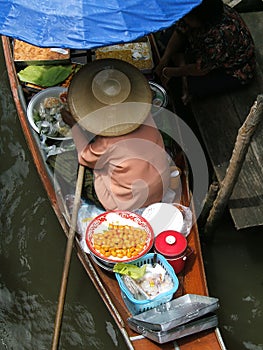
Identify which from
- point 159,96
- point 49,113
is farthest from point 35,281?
point 159,96

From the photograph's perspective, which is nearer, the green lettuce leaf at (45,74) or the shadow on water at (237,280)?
the shadow on water at (237,280)

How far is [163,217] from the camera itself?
16.4 feet

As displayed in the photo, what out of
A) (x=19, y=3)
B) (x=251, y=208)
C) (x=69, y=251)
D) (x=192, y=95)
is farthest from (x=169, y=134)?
(x=19, y=3)

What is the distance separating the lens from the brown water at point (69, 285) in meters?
5.54

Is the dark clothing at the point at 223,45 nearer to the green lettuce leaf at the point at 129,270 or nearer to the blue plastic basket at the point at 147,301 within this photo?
the blue plastic basket at the point at 147,301

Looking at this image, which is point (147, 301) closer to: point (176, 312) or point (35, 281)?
point (176, 312)

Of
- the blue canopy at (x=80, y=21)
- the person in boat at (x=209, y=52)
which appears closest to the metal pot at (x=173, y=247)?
the blue canopy at (x=80, y=21)

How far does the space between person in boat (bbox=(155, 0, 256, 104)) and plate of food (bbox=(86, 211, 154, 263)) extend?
1.81m

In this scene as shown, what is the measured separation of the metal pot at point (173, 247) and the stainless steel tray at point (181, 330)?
1.78 feet

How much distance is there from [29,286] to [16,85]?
2.11 meters

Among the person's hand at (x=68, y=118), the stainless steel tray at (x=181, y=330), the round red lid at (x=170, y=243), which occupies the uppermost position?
the person's hand at (x=68, y=118)

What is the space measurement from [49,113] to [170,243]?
6.28ft

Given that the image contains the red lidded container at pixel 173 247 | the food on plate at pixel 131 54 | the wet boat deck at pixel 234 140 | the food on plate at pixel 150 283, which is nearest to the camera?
the food on plate at pixel 150 283

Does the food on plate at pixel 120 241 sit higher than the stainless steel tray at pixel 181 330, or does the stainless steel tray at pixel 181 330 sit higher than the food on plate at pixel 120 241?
the food on plate at pixel 120 241
